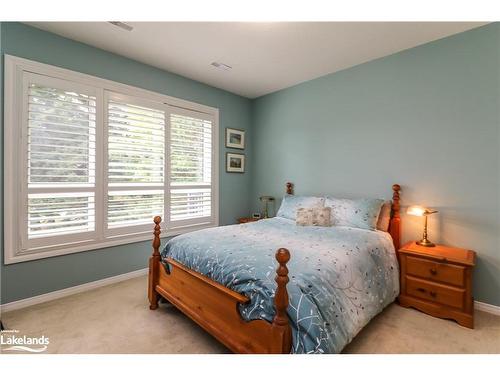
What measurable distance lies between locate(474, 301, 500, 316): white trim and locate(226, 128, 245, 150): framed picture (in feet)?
11.4

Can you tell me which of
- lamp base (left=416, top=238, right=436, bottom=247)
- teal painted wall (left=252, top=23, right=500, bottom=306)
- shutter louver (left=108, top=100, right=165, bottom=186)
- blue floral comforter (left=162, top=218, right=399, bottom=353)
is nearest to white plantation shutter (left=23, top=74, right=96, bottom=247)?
shutter louver (left=108, top=100, right=165, bottom=186)

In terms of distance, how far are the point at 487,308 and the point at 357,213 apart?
137cm

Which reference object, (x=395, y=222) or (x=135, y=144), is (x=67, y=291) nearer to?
(x=135, y=144)

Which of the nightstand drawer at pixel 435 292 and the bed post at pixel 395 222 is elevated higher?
the bed post at pixel 395 222

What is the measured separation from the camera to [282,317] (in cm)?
126

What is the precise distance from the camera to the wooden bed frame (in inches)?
49.4

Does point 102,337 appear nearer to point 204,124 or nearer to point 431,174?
point 204,124

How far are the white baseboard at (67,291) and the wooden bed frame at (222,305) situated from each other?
87 centimetres

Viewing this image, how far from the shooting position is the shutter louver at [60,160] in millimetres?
2285

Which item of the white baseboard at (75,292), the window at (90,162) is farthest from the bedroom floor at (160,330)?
the window at (90,162)

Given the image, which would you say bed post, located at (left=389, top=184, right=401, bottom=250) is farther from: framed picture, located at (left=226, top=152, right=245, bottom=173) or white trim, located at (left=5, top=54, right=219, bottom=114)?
white trim, located at (left=5, top=54, right=219, bottom=114)

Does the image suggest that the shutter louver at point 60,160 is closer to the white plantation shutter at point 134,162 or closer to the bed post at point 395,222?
the white plantation shutter at point 134,162

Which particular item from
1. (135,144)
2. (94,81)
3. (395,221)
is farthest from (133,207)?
(395,221)
